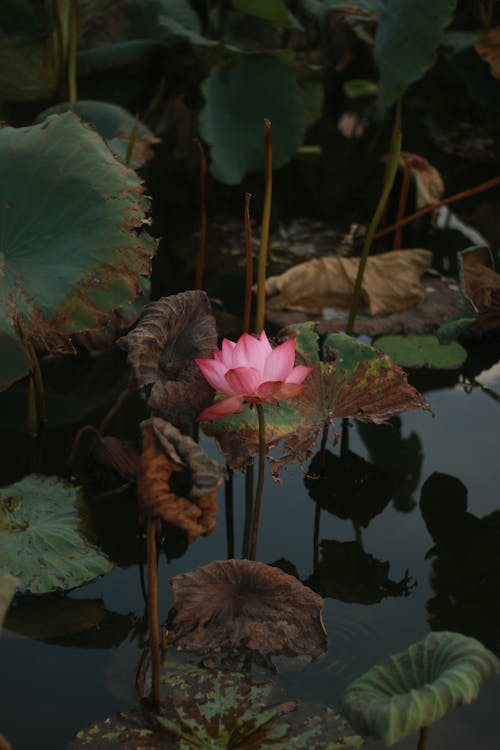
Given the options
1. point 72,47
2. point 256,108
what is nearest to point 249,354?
point 72,47

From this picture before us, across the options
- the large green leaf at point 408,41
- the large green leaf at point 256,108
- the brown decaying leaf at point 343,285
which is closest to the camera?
the large green leaf at point 408,41

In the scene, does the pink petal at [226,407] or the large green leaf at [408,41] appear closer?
the pink petal at [226,407]

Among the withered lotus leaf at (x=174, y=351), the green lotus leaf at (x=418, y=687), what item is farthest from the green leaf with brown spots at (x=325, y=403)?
the green lotus leaf at (x=418, y=687)

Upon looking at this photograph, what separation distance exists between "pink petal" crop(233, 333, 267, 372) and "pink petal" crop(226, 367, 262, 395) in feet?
0.07

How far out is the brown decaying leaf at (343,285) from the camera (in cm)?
223

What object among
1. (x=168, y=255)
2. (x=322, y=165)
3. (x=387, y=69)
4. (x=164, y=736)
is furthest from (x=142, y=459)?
(x=322, y=165)

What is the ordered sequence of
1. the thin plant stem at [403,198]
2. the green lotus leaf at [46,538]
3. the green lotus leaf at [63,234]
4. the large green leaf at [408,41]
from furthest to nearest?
the thin plant stem at [403,198]
the large green leaf at [408,41]
the green lotus leaf at [63,234]
the green lotus leaf at [46,538]

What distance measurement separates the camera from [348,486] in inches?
63.9

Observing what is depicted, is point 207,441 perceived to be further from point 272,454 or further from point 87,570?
point 87,570

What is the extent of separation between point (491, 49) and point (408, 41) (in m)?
1.02

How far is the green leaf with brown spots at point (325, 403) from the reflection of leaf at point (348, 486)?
7.2 inches

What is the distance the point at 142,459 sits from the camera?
100 cm

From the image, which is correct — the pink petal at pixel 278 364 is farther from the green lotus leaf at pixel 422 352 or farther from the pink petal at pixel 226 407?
the green lotus leaf at pixel 422 352

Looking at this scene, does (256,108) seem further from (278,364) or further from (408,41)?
(278,364)
